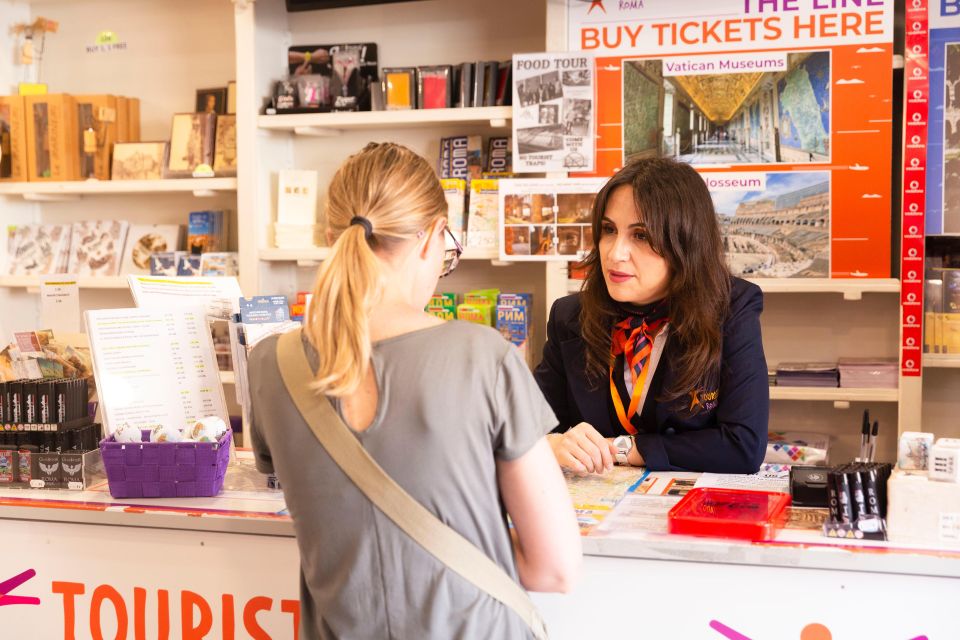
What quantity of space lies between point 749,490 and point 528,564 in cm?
77

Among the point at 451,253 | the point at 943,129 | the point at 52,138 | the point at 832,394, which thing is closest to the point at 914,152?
the point at 943,129

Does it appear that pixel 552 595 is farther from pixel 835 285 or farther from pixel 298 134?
pixel 298 134

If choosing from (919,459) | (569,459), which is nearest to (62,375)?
(569,459)

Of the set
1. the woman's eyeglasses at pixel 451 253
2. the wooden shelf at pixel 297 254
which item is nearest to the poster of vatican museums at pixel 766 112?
the wooden shelf at pixel 297 254

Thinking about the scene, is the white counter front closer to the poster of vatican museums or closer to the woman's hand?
the woman's hand

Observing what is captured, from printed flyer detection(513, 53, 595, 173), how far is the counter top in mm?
1771

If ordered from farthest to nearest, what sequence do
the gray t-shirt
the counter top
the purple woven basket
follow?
1. the purple woven basket
2. the counter top
3. the gray t-shirt

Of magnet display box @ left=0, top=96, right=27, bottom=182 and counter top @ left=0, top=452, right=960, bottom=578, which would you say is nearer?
counter top @ left=0, top=452, right=960, bottom=578

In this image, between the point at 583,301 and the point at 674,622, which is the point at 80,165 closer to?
the point at 583,301

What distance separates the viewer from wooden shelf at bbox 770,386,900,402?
3615 mm

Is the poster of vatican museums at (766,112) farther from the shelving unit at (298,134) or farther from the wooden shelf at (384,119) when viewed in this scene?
the wooden shelf at (384,119)

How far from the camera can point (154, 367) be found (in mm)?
2383

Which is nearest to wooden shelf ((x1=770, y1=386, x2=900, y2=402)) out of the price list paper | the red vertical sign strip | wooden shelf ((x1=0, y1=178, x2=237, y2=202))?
the red vertical sign strip

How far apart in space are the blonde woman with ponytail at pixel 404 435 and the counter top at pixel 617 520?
15.4 inches
